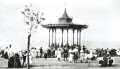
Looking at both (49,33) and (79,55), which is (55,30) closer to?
(49,33)

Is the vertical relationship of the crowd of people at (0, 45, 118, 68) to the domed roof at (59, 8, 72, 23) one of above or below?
below

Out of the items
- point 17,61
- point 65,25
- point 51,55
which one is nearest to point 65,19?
point 65,25

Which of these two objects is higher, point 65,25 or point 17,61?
point 65,25

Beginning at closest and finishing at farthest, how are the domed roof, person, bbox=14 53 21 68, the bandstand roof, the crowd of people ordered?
person, bbox=14 53 21 68, the crowd of people, the bandstand roof, the domed roof

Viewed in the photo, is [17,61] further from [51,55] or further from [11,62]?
[51,55]

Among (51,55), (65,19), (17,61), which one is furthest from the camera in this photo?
(65,19)

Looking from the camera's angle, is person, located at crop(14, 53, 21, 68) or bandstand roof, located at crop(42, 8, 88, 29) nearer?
person, located at crop(14, 53, 21, 68)

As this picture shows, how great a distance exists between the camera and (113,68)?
957 inches

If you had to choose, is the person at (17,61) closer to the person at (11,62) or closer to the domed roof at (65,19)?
the person at (11,62)

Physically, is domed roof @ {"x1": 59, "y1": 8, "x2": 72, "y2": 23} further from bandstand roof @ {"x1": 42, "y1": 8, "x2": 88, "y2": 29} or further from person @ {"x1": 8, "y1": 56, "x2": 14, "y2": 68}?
person @ {"x1": 8, "y1": 56, "x2": 14, "y2": 68}

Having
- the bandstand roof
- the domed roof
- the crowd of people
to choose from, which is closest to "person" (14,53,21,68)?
the crowd of people

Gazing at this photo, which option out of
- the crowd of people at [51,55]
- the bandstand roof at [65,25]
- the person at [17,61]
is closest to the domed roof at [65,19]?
the bandstand roof at [65,25]

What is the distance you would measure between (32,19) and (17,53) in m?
5.67

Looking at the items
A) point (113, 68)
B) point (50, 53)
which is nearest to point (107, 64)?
point (113, 68)
